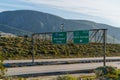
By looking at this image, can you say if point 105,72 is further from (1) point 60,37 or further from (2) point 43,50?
(2) point 43,50

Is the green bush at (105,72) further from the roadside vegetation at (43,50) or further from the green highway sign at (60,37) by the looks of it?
the roadside vegetation at (43,50)

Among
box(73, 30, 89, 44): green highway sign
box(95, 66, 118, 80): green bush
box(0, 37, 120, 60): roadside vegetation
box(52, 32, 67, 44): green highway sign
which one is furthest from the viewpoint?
box(0, 37, 120, 60): roadside vegetation

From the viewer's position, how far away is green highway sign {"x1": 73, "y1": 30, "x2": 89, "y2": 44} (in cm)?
4362

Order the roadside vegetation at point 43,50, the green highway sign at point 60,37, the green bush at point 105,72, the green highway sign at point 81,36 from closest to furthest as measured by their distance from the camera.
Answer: the green bush at point 105,72
the green highway sign at point 81,36
the green highway sign at point 60,37
the roadside vegetation at point 43,50

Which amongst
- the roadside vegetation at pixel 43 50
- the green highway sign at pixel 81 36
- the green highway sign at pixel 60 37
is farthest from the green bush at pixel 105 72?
the roadside vegetation at pixel 43 50

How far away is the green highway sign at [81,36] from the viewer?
143ft

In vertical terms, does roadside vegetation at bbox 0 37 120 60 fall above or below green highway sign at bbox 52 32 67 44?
below

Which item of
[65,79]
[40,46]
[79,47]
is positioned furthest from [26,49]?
[65,79]

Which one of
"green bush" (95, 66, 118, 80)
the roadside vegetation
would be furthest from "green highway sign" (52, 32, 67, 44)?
"green bush" (95, 66, 118, 80)

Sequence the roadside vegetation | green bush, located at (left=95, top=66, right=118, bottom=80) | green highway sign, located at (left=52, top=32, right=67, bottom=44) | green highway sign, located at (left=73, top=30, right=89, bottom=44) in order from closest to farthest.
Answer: green bush, located at (left=95, top=66, right=118, bottom=80) < green highway sign, located at (left=73, top=30, right=89, bottom=44) < green highway sign, located at (left=52, top=32, right=67, bottom=44) < the roadside vegetation

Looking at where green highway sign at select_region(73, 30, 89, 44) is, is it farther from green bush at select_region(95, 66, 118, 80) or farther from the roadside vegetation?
green bush at select_region(95, 66, 118, 80)

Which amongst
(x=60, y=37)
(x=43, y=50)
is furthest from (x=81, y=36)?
(x=43, y=50)

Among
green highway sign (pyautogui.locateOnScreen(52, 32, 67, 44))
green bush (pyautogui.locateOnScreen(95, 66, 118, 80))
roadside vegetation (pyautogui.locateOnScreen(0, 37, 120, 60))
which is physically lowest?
roadside vegetation (pyautogui.locateOnScreen(0, 37, 120, 60))

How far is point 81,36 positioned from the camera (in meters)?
44.2
